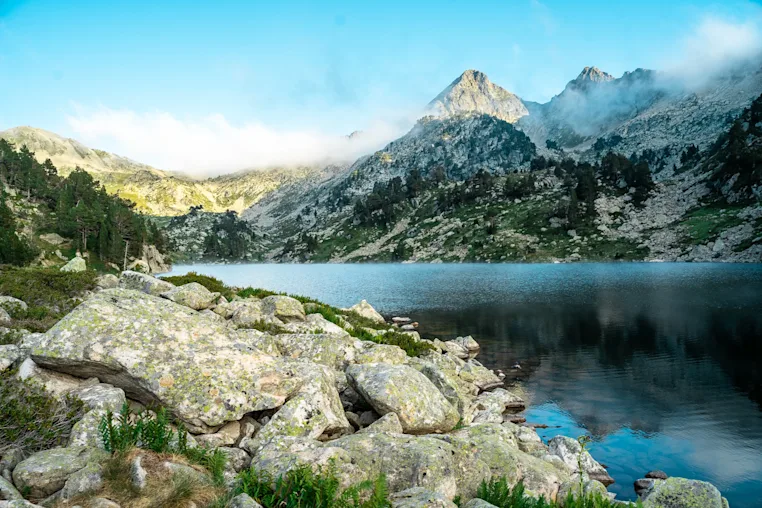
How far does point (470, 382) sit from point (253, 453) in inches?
803

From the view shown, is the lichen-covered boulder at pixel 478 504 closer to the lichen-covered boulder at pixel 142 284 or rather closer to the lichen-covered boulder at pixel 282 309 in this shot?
the lichen-covered boulder at pixel 282 309

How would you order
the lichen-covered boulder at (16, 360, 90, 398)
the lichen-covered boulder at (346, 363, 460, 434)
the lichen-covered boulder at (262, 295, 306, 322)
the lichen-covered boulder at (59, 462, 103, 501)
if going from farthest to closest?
1. the lichen-covered boulder at (262, 295, 306, 322)
2. the lichen-covered boulder at (346, 363, 460, 434)
3. the lichen-covered boulder at (16, 360, 90, 398)
4. the lichen-covered boulder at (59, 462, 103, 501)

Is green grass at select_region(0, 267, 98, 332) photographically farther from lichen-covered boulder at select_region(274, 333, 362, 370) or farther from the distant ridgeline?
the distant ridgeline

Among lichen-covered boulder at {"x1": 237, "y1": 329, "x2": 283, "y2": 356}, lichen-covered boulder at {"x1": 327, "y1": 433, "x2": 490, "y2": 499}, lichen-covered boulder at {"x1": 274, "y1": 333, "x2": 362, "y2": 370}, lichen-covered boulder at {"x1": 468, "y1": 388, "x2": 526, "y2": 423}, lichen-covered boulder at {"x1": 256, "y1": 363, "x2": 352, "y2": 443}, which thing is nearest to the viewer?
lichen-covered boulder at {"x1": 327, "y1": 433, "x2": 490, "y2": 499}

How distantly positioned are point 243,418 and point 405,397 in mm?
5143

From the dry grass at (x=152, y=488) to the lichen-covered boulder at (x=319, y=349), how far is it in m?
10.3

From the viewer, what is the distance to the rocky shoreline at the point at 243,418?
7855mm

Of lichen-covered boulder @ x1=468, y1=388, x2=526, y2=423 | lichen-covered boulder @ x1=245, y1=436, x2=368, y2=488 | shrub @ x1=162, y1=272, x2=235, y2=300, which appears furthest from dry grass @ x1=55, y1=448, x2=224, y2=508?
shrub @ x1=162, y1=272, x2=235, y2=300

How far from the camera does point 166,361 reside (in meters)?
11.5

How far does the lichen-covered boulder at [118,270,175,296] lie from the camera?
25.7m

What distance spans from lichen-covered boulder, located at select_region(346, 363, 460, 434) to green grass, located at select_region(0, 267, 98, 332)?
1222 cm

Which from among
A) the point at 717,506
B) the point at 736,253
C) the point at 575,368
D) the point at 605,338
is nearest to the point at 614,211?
the point at 736,253

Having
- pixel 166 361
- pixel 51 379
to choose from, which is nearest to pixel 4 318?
pixel 51 379

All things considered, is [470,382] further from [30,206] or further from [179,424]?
[30,206]
